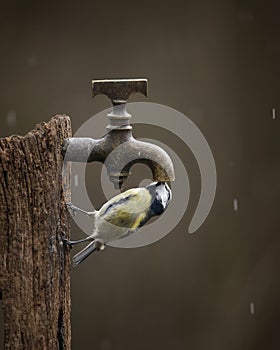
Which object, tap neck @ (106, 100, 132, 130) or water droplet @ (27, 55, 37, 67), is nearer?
tap neck @ (106, 100, 132, 130)

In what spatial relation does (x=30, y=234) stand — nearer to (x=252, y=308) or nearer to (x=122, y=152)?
(x=122, y=152)

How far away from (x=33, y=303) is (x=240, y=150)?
1350 mm

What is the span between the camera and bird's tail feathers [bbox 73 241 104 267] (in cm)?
123

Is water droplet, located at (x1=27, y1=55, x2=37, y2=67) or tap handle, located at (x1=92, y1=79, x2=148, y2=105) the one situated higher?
water droplet, located at (x1=27, y1=55, x2=37, y2=67)

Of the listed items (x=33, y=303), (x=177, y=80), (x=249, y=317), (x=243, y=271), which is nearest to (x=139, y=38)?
(x=177, y=80)

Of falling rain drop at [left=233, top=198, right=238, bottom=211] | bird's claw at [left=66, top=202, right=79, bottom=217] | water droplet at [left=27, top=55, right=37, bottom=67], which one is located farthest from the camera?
falling rain drop at [left=233, top=198, right=238, bottom=211]

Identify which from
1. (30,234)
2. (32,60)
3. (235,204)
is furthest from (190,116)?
(30,234)

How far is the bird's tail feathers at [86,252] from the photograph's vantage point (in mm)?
1234

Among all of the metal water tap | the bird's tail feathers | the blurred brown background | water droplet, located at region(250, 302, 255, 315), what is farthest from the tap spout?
water droplet, located at region(250, 302, 255, 315)

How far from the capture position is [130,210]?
1.20m

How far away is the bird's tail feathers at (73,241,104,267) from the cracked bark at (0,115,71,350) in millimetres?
83

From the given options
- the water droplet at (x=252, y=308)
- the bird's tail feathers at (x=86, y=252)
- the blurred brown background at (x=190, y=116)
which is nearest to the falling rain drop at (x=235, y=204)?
the blurred brown background at (x=190, y=116)

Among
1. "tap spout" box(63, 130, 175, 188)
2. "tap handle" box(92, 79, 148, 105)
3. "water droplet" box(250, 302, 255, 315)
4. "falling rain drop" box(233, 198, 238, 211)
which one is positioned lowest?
"water droplet" box(250, 302, 255, 315)

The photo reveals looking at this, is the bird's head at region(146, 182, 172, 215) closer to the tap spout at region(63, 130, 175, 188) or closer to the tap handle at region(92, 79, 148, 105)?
the tap spout at region(63, 130, 175, 188)
